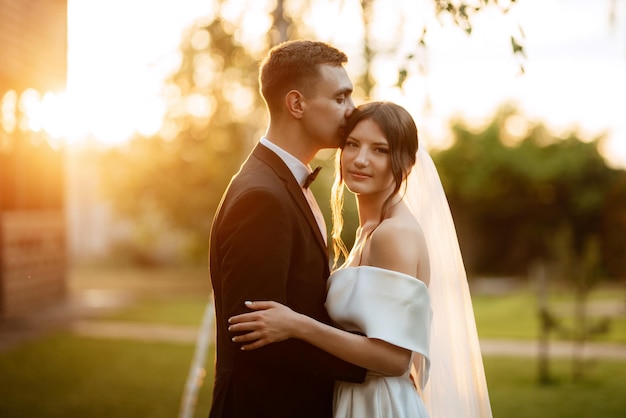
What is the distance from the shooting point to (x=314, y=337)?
2639 mm

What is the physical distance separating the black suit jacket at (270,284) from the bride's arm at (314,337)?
0.12 ft

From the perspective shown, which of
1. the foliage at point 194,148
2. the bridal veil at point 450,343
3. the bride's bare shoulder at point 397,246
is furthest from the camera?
the foliage at point 194,148

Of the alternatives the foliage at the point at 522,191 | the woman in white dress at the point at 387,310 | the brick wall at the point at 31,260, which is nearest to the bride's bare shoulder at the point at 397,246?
the woman in white dress at the point at 387,310

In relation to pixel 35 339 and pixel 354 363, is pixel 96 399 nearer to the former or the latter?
pixel 35 339

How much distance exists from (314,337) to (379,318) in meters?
0.26

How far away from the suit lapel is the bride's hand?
353 millimetres

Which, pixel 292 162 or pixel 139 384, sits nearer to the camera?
pixel 292 162

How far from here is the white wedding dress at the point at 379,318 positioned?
2.76 meters

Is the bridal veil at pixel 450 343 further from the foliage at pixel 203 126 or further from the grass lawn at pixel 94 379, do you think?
the grass lawn at pixel 94 379

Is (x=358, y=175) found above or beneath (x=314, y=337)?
above

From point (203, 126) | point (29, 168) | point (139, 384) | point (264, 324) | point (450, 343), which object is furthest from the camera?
point (29, 168)

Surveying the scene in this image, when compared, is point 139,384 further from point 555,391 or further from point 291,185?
point 291,185

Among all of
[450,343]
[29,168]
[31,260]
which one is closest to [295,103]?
[450,343]

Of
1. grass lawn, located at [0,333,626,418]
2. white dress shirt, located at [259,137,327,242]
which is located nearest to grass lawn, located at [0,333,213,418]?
grass lawn, located at [0,333,626,418]
